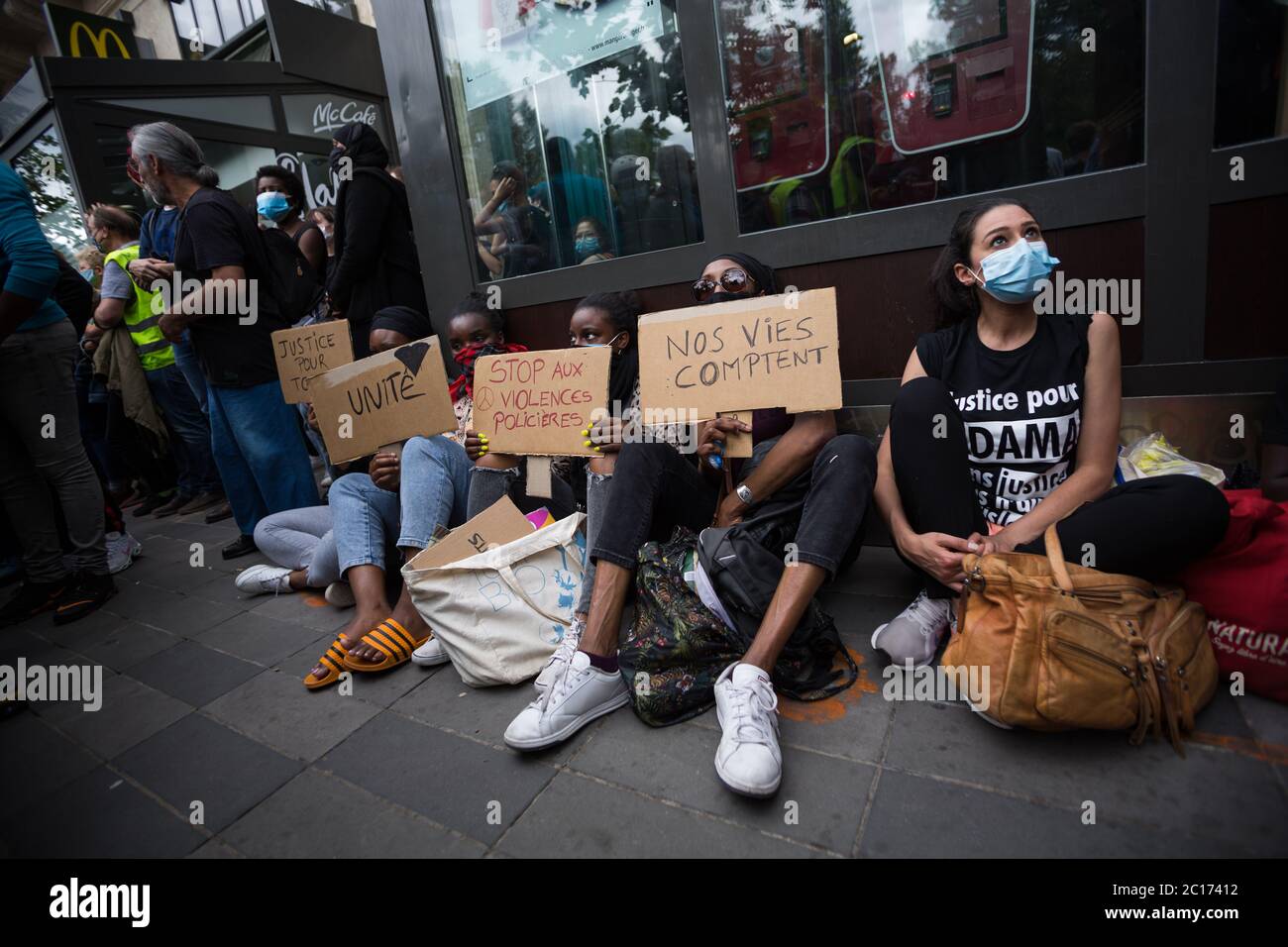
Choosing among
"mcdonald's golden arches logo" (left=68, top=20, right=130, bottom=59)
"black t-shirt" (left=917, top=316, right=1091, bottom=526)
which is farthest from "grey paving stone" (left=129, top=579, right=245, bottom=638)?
"mcdonald's golden arches logo" (left=68, top=20, right=130, bottom=59)

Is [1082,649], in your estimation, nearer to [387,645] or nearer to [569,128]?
[387,645]

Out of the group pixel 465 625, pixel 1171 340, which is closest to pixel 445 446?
pixel 465 625

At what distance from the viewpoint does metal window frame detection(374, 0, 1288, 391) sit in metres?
2.32

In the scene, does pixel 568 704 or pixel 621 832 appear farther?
pixel 568 704

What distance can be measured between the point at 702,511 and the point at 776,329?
74 centimetres

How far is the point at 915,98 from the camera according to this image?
2842 millimetres

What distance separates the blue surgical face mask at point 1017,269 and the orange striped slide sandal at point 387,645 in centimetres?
254

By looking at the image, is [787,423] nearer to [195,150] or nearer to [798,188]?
[798,188]

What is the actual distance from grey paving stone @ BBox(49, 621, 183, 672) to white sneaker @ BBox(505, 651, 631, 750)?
7.34ft

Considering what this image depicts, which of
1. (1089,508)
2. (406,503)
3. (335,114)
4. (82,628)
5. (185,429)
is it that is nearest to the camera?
(1089,508)

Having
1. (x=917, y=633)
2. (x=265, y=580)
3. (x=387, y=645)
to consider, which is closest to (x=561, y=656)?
(x=387, y=645)

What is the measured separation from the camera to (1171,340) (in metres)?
2.53

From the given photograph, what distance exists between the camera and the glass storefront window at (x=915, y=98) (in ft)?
8.25

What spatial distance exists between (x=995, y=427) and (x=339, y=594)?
2997 mm
